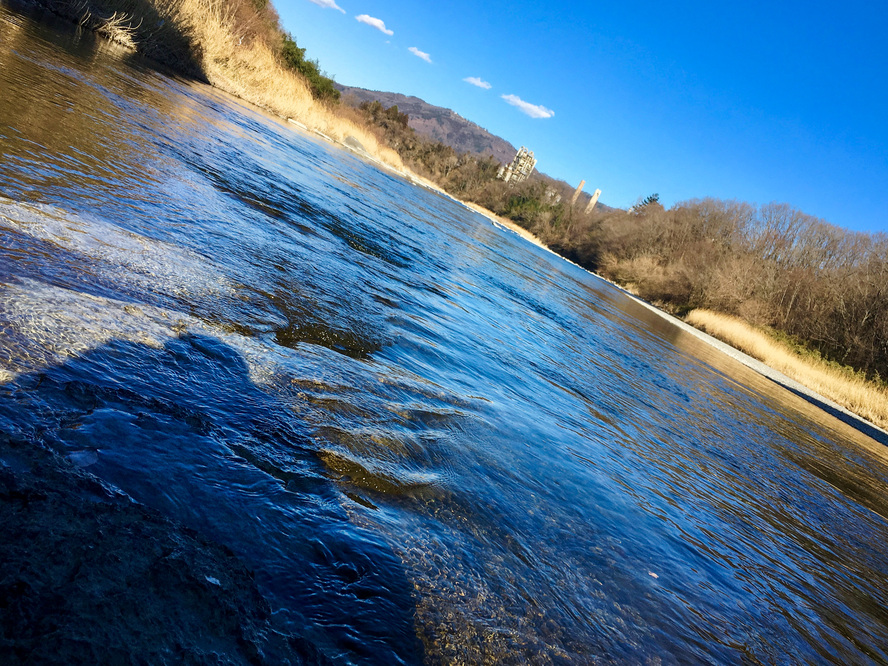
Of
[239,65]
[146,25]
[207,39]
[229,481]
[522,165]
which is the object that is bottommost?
[229,481]

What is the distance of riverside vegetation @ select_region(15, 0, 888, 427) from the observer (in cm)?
1906

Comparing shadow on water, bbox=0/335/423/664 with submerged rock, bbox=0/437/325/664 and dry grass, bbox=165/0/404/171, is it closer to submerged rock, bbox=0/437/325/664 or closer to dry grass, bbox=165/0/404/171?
submerged rock, bbox=0/437/325/664

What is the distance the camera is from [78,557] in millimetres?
1316

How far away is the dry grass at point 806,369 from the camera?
63.0 feet

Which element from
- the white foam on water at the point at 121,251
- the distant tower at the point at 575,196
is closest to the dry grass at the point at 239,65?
the white foam on water at the point at 121,251

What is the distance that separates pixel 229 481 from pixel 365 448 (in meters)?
0.85

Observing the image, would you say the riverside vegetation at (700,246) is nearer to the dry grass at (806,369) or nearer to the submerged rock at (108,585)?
the dry grass at (806,369)

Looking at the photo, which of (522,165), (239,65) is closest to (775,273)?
(239,65)

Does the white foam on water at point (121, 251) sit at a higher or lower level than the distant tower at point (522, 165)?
lower

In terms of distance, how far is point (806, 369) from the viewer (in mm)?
23000

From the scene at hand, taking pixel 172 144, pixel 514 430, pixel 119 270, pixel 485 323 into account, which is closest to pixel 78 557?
pixel 119 270

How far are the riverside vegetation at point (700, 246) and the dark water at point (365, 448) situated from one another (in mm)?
14396

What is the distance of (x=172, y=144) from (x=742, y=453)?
10289 millimetres

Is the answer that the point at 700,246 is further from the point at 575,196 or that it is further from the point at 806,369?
the point at 575,196
